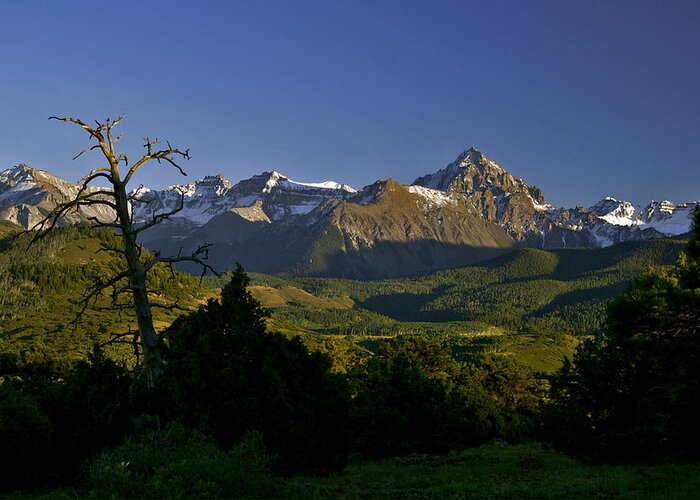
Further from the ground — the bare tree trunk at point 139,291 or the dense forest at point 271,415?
the bare tree trunk at point 139,291

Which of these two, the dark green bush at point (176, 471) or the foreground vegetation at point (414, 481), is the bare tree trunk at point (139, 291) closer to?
the dark green bush at point (176, 471)

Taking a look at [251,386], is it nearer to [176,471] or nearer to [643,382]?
[176,471]

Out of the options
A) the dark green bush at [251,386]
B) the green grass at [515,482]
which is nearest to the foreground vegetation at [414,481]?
the green grass at [515,482]

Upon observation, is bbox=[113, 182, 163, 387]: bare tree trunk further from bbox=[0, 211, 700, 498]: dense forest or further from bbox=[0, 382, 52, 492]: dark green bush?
bbox=[0, 382, 52, 492]: dark green bush

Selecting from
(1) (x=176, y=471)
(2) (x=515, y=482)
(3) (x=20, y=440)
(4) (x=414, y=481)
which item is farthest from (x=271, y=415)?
(2) (x=515, y=482)

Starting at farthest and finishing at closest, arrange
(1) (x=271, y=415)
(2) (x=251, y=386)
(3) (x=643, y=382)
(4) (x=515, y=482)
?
(3) (x=643, y=382), (4) (x=515, y=482), (2) (x=251, y=386), (1) (x=271, y=415)

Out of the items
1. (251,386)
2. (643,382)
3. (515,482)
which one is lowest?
(515,482)

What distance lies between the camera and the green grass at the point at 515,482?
19.5 meters

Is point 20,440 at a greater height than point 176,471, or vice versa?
point 176,471

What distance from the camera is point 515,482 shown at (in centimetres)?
2333

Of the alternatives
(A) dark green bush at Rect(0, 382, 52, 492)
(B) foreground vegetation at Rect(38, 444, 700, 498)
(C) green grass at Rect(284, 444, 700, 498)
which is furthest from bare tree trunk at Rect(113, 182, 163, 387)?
(C) green grass at Rect(284, 444, 700, 498)

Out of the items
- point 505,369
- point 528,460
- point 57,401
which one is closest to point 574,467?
point 528,460

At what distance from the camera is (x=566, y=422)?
29.8m

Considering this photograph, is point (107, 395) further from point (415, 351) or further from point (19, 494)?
point (415, 351)
